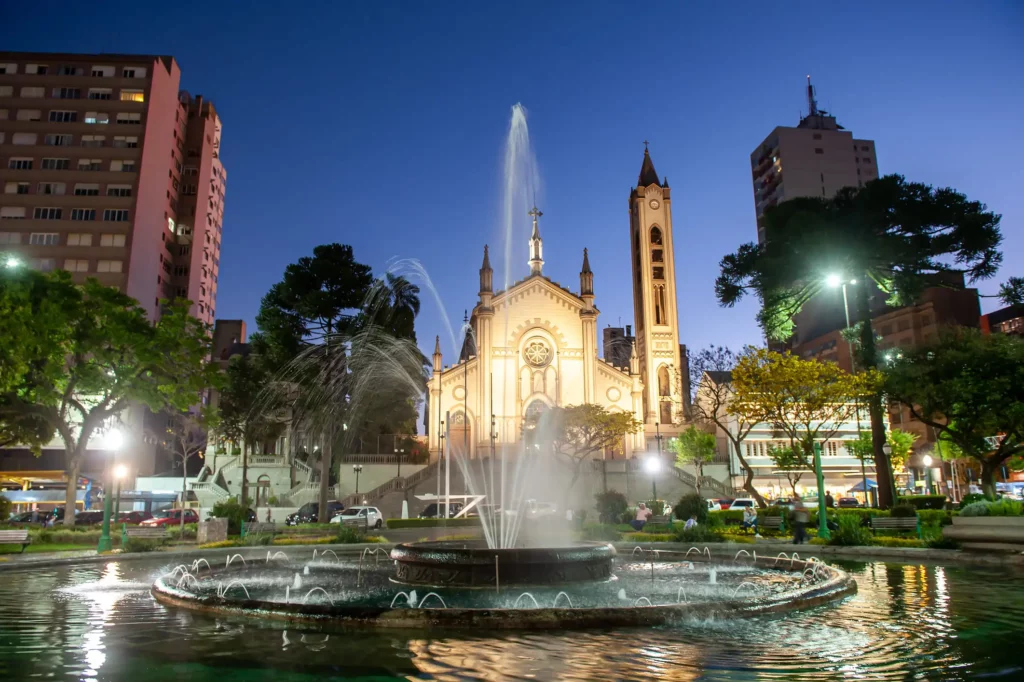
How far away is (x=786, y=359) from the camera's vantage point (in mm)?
32719

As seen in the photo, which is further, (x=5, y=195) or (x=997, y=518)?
(x=5, y=195)

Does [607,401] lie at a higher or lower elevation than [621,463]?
higher

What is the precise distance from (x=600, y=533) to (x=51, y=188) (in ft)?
220

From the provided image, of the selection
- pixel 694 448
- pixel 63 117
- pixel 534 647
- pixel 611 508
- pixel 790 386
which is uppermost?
pixel 63 117

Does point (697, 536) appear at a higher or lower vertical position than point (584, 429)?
lower

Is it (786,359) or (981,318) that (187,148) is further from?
(981,318)

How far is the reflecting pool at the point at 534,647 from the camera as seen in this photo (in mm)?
6742

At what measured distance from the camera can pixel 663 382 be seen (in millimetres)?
69375

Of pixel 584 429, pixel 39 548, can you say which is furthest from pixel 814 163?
pixel 39 548

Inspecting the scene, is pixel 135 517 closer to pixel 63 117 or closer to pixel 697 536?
pixel 697 536

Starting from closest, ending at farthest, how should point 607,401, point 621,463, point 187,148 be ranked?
point 621,463, point 607,401, point 187,148

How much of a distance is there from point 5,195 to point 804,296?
71189 mm

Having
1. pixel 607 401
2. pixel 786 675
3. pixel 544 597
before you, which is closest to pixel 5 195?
pixel 607 401

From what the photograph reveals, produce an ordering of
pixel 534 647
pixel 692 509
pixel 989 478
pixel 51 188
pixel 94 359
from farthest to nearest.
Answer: pixel 51 188 < pixel 989 478 < pixel 94 359 < pixel 692 509 < pixel 534 647
